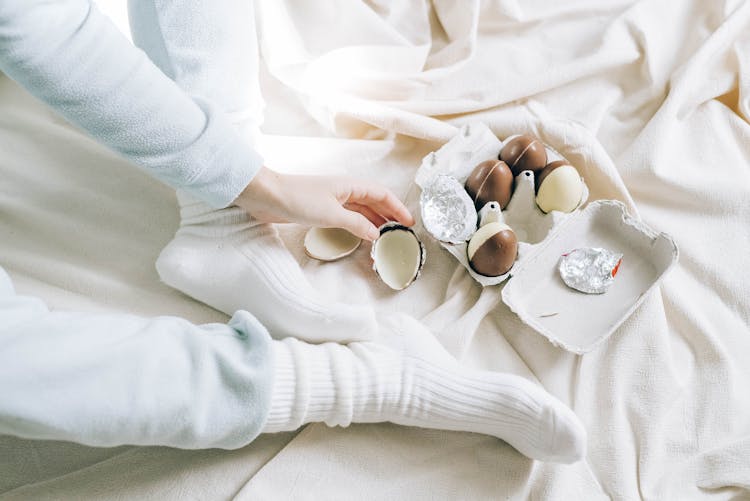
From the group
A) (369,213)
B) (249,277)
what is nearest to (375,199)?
(369,213)

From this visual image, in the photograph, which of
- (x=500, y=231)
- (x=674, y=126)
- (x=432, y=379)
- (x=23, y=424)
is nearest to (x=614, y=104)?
(x=674, y=126)

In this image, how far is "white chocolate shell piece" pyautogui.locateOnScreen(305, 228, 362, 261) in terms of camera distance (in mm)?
688

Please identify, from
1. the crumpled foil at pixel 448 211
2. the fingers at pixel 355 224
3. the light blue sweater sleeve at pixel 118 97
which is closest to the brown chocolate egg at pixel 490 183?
the crumpled foil at pixel 448 211

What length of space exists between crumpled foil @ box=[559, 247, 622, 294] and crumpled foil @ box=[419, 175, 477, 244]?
0.36 ft

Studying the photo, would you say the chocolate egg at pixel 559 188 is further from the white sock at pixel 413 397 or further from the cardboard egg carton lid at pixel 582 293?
the white sock at pixel 413 397

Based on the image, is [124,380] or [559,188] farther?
[559,188]

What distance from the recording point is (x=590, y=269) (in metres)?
0.67

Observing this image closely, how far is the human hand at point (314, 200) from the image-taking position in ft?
1.99

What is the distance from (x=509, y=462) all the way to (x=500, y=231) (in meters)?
0.23

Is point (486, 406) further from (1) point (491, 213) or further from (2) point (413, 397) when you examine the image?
(1) point (491, 213)

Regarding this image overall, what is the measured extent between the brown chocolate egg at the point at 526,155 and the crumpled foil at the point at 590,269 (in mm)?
104

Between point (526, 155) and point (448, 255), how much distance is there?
0.45 ft

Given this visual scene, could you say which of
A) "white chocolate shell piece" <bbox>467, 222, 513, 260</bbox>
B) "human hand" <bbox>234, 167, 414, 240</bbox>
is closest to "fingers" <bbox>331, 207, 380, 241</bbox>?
"human hand" <bbox>234, 167, 414, 240</bbox>

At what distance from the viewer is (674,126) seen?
29.6 inches
